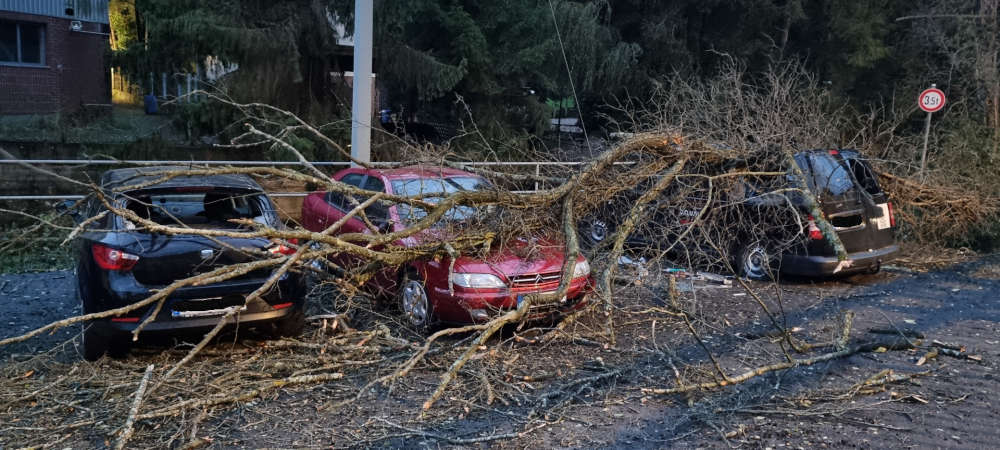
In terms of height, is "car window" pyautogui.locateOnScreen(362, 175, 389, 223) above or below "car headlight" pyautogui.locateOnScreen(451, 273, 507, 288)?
above

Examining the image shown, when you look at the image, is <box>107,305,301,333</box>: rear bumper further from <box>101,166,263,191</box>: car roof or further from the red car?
the red car

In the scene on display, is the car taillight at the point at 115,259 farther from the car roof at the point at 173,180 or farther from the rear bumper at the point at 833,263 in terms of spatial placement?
the rear bumper at the point at 833,263

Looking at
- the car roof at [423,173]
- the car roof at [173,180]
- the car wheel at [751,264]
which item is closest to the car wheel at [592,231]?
the car roof at [423,173]

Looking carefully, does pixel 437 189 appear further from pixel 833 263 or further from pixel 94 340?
pixel 833 263

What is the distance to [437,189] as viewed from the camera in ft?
26.8

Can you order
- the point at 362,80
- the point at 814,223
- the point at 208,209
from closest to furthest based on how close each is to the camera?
the point at 208,209, the point at 814,223, the point at 362,80

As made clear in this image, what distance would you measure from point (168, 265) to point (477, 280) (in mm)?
2545

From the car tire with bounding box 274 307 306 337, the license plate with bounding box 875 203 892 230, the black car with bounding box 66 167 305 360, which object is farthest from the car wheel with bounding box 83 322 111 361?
the license plate with bounding box 875 203 892 230

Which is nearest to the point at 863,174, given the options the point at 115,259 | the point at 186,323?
the point at 186,323

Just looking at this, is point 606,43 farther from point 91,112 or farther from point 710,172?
point 91,112

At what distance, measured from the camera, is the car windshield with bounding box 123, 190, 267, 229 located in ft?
20.0

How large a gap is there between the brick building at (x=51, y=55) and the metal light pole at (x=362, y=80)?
1468 centimetres

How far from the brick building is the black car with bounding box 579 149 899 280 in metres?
19.4

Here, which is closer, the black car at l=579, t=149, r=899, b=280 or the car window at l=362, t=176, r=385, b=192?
the car window at l=362, t=176, r=385, b=192
